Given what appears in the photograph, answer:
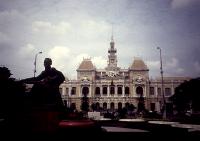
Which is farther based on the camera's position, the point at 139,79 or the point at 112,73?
the point at 112,73

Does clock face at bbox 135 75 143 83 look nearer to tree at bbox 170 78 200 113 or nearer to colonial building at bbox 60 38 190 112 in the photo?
colonial building at bbox 60 38 190 112

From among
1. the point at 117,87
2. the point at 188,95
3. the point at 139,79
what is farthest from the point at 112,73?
the point at 188,95

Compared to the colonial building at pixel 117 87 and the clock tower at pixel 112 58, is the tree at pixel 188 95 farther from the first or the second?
the clock tower at pixel 112 58

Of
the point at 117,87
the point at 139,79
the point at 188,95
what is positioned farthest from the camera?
the point at 117,87

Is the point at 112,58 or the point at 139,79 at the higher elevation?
the point at 112,58

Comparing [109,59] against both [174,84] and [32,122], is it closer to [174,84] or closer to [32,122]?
[174,84]

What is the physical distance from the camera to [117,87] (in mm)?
73562

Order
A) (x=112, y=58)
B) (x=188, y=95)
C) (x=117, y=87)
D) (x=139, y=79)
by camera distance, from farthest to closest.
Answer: (x=112, y=58) → (x=117, y=87) → (x=139, y=79) → (x=188, y=95)

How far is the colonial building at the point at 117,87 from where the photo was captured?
7131cm

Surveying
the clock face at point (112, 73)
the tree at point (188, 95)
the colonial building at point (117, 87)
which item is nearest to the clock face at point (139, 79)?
the colonial building at point (117, 87)

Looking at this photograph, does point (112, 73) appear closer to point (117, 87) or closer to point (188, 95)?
point (117, 87)

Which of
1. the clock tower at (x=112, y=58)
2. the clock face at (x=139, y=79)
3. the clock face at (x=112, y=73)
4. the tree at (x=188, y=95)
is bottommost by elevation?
the tree at (x=188, y=95)

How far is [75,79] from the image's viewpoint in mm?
75875

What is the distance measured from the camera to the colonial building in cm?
7131
